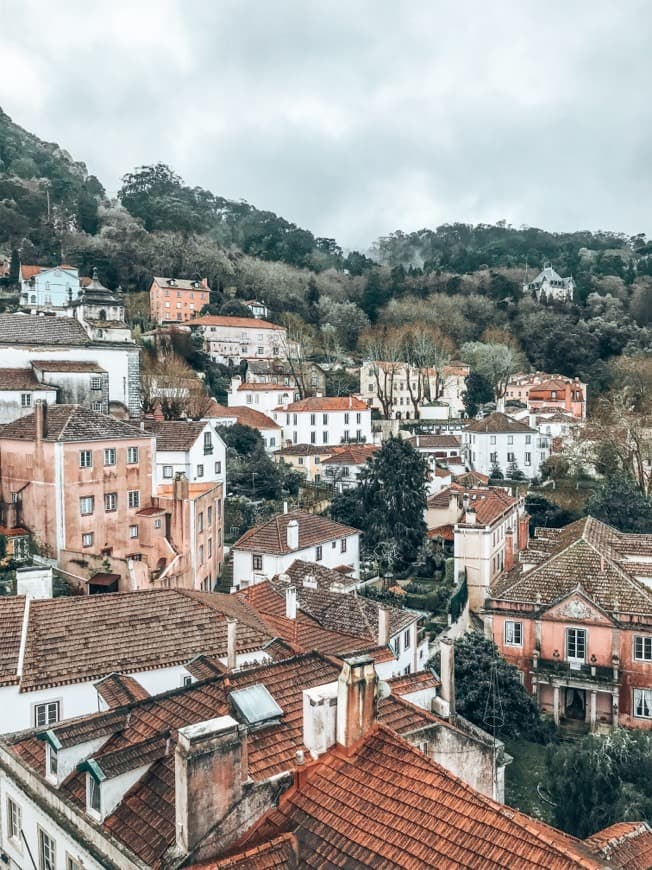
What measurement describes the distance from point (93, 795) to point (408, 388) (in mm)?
61791

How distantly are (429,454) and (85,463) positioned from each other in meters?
30.7

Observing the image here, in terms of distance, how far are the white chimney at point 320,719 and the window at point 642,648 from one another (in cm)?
1944

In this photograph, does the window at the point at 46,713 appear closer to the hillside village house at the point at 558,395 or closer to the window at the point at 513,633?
the window at the point at 513,633

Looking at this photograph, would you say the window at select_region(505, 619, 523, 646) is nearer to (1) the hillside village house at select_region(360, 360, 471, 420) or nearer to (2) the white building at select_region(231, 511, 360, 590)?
(2) the white building at select_region(231, 511, 360, 590)

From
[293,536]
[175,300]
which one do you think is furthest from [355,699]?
[175,300]

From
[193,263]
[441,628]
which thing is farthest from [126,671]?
[193,263]

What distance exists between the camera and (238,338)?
247ft

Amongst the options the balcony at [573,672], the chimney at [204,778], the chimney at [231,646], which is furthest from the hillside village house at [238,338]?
the chimney at [204,778]

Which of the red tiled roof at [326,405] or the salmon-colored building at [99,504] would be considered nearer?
the salmon-colored building at [99,504]

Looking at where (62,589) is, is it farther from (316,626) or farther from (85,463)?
(316,626)

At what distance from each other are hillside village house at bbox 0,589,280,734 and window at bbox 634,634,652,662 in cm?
1403

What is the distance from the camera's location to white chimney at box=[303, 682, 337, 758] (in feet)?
23.8

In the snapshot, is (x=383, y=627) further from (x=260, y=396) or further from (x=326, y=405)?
(x=260, y=396)

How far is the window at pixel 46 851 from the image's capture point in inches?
350
